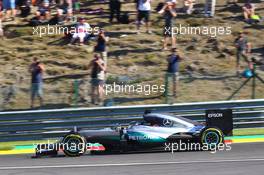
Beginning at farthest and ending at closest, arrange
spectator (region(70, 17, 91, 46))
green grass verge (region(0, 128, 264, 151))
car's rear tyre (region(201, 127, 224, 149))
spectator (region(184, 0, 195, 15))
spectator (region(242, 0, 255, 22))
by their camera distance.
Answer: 1. spectator (region(184, 0, 195, 15))
2. spectator (region(242, 0, 255, 22))
3. spectator (region(70, 17, 91, 46))
4. green grass verge (region(0, 128, 264, 151))
5. car's rear tyre (region(201, 127, 224, 149))

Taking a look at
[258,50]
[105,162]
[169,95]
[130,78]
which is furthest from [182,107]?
[258,50]

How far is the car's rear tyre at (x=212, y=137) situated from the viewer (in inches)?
536

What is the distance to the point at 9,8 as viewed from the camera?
2423 cm

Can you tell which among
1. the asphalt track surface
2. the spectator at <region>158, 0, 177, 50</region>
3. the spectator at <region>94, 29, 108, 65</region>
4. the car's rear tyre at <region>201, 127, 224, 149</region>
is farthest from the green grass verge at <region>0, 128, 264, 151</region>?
the spectator at <region>158, 0, 177, 50</region>

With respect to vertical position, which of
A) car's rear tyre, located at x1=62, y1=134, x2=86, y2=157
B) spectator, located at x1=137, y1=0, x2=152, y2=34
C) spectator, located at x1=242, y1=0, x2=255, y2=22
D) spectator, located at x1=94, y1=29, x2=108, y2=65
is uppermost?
spectator, located at x1=137, y1=0, x2=152, y2=34

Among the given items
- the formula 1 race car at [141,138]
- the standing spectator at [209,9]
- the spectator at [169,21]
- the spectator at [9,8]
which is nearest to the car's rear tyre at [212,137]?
the formula 1 race car at [141,138]

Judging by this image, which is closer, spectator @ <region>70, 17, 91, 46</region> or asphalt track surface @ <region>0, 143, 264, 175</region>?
asphalt track surface @ <region>0, 143, 264, 175</region>

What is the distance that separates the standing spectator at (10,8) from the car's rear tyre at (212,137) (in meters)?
12.5

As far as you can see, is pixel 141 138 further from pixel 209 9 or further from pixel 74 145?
pixel 209 9

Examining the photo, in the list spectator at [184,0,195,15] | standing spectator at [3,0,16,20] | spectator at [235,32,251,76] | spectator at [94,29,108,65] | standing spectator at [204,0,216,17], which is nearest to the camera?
spectator at [94,29,108,65]

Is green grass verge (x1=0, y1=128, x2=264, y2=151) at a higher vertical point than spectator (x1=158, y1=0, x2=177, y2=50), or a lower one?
lower

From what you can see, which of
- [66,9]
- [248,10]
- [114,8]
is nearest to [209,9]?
[248,10]

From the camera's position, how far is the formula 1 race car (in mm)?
13688

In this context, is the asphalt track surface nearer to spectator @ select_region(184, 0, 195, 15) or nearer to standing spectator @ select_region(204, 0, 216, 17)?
standing spectator @ select_region(204, 0, 216, 17)
